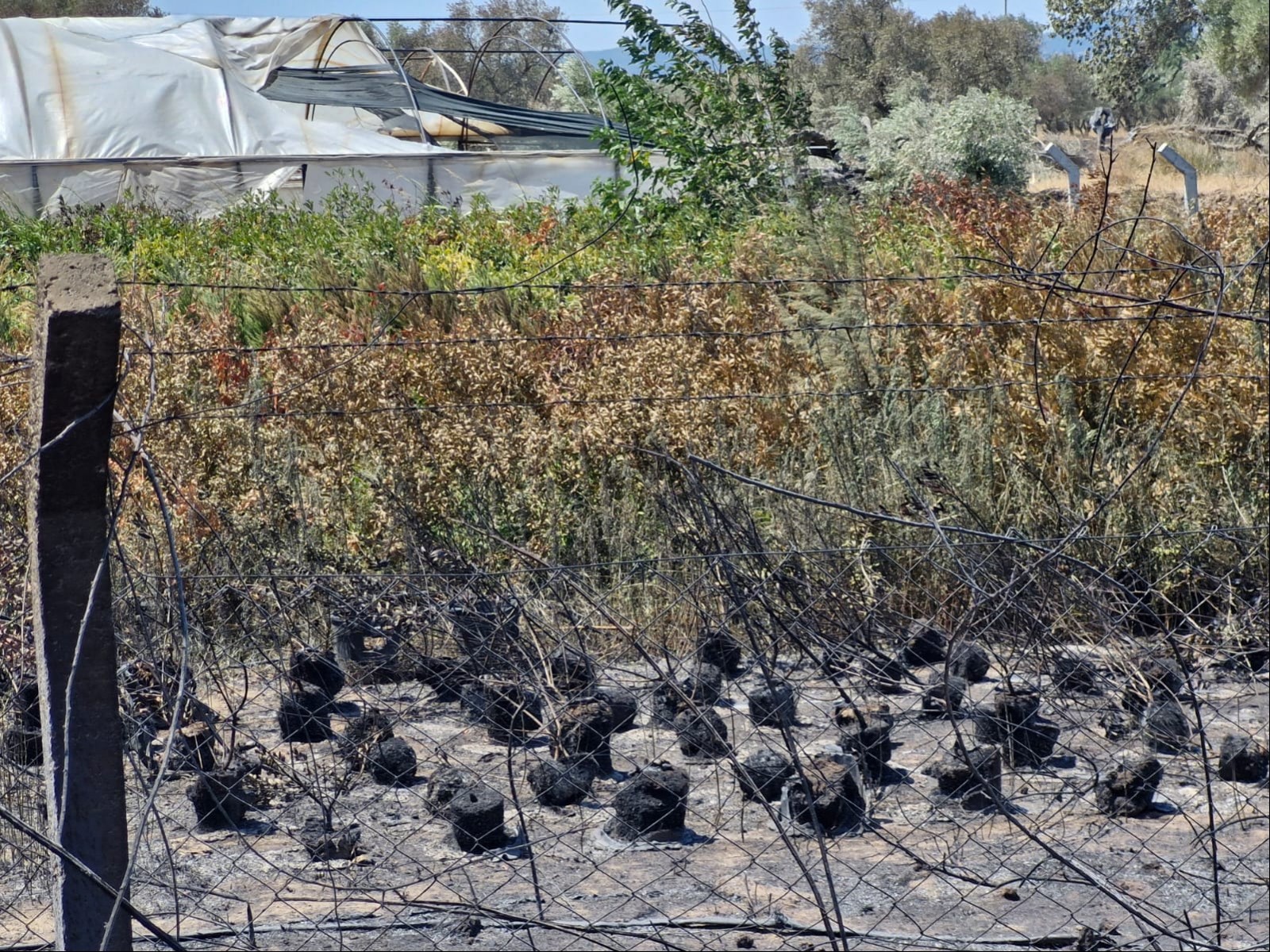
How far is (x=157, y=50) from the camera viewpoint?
13.2 metres

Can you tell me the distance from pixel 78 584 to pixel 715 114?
25.4ft

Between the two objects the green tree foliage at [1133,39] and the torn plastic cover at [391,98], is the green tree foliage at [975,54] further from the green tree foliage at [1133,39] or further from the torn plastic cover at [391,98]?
the torn plastic cover at [391,98]

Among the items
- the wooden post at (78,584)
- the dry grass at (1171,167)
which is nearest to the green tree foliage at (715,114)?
the wooden post at (78,584)

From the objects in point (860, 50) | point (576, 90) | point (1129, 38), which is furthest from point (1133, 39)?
point (576, 90)

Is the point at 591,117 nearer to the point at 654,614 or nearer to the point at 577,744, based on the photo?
the point at 654,614

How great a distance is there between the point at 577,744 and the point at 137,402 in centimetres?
271

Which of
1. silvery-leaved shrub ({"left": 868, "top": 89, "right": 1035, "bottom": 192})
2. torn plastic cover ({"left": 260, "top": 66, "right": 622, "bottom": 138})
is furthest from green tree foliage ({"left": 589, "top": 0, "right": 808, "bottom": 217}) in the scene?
silvery-leaved shrub ({"left": 868, "top": 89, "right": 1035, "bottom": 192})

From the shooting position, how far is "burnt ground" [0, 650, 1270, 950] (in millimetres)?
2770

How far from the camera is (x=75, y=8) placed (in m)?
31.3

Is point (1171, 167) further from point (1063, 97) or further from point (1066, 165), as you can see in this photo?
Answer: point (1063, 97)

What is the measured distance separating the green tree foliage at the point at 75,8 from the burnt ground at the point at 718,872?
27818 mm

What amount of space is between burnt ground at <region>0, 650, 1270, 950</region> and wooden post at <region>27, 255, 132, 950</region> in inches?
25.9

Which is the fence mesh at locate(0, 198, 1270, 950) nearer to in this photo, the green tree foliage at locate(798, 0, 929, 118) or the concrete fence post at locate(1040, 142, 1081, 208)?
the concrete fence post at locate(1040, 142, 1081, 208)

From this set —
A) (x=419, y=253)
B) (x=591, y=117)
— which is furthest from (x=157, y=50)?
(x=419, y=253)
